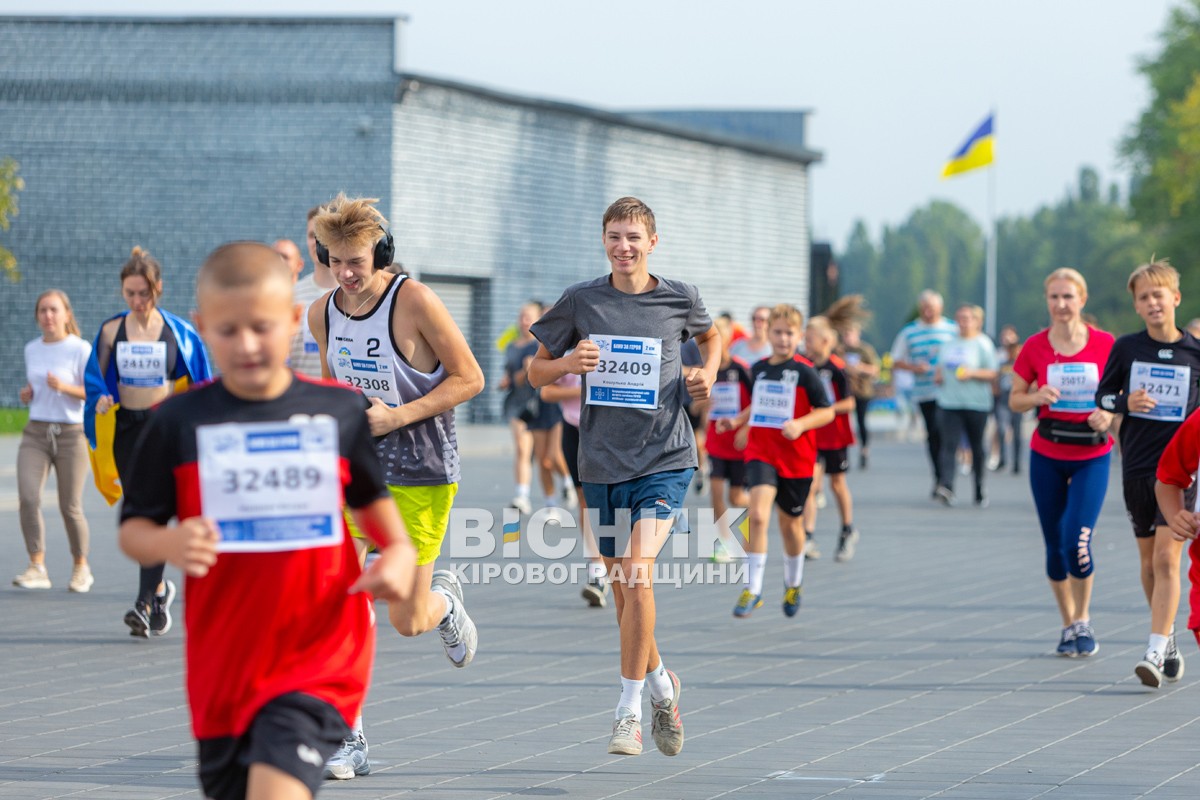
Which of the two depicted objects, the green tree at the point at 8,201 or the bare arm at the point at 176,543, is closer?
the bare arm at the point at 176,543

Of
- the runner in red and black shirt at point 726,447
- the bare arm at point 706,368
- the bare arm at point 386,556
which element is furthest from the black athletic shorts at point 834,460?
the bare arm at point 386,556

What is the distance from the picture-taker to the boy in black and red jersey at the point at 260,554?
3648 mm

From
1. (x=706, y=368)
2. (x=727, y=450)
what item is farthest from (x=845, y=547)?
(x=706, y=368)

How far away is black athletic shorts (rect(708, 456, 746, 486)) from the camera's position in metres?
12.9

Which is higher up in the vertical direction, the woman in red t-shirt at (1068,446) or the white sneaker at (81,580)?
the woman in red t-shirt at (1068,446)

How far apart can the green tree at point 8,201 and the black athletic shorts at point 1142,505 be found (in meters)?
26.6

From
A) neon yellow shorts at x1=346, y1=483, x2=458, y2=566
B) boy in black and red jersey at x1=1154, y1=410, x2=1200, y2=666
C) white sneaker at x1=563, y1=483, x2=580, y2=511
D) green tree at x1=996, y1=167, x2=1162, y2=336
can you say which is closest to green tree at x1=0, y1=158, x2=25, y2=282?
white sneaker at x1=563, y1=483, x2=580, y2=511

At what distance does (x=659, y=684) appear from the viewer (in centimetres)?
636

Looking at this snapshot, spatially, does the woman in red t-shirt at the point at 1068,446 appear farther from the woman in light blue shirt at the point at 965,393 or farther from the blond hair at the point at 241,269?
the woman in light blue shirt at the point at 965,393

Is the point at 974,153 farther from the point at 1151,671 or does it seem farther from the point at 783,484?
the point at 1151,671

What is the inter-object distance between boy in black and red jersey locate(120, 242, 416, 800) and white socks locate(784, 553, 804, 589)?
649cm

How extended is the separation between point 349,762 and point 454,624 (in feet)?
2.80

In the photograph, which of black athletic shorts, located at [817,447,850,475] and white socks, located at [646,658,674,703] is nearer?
white socks, located at [646,658,674,703]

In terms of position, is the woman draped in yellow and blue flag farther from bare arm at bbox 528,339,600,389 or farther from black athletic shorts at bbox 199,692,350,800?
black athletic shorts at bbox 199,692,350,800
